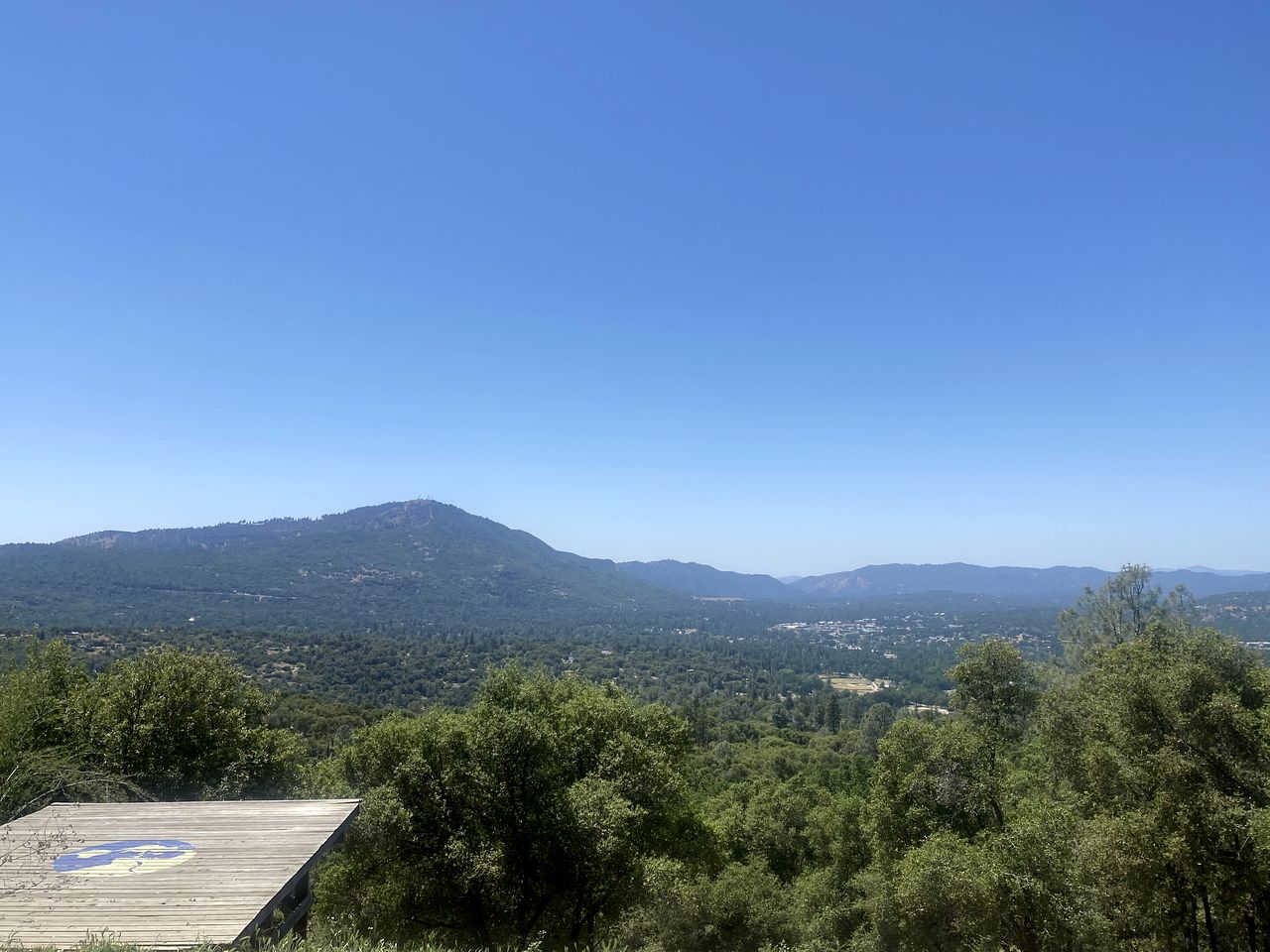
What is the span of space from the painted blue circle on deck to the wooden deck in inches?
0.6

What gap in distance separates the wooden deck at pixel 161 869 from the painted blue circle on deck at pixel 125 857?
0.02m

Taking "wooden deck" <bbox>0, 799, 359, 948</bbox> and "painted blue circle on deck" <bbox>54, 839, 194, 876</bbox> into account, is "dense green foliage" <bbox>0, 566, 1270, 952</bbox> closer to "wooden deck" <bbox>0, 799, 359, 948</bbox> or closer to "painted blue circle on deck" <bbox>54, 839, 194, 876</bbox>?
"wooden deck" <bbox>0, 799, 359, 948</bbox>

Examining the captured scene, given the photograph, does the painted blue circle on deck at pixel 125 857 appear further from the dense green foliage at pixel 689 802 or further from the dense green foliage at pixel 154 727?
the dense green foliage at pixel 154 727

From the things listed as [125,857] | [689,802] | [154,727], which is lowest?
[689,802]

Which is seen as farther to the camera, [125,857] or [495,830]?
[495,830]

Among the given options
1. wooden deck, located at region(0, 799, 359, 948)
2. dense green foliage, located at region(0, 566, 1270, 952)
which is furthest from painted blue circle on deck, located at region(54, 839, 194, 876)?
dense green foliage, located at region(0, 566, 1270, 952)

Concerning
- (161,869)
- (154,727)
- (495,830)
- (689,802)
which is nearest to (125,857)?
(161,869)

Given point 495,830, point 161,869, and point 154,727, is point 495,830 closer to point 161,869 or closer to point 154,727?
point 161,869

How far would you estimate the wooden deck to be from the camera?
277 inches

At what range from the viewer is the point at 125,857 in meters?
8.91

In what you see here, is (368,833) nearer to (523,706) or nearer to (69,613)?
(523,706)

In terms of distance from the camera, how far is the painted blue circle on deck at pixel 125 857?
27.7 feet

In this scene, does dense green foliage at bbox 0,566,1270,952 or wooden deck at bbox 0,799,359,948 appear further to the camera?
dense green foliage at bbox 0,566,1270,952

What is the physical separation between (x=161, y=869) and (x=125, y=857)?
2.89ft
